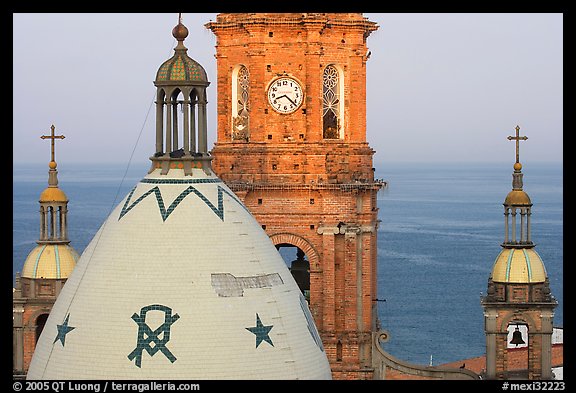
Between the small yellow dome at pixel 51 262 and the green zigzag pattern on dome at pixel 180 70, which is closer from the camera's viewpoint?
the green zigzag pattern on dome at pixel 180 70

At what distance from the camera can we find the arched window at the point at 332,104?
4809 cm

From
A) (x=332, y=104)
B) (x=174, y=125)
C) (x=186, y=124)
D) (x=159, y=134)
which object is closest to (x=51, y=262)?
(x=332, y=104)

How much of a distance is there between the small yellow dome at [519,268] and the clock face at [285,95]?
20.9 feet

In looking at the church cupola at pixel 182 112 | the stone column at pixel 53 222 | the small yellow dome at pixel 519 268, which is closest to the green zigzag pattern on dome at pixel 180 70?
the church cupola at pixel 182 112

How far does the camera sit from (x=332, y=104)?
159 feet

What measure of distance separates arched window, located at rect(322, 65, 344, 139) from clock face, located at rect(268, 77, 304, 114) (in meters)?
0.66

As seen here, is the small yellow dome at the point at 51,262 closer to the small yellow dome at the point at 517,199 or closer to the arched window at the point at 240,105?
the arched window at the point at 240,105

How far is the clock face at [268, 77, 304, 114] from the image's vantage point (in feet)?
157

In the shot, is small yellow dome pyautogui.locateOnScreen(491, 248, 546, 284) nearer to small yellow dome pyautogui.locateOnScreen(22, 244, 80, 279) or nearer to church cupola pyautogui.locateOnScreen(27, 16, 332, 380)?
small yellow dome pyautogui.locateOnScreen(22, 244, 80, 279)

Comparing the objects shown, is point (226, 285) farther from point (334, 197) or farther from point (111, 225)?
point (334, 197)

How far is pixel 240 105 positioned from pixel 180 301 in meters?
17.3

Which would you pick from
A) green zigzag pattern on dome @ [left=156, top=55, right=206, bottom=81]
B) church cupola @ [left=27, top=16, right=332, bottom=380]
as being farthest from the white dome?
green zigzag pattern on dome @ [left=156, top=55, right=206, bottom=81]

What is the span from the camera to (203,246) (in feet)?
105

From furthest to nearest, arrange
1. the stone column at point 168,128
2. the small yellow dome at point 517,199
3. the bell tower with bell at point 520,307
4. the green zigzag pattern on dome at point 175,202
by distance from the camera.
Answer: the small yellow dome at point 517,199, the bell tower with bell at point 520,307, the stone column at point 168,128, the green zigzag pattern on dome at point 175,202
